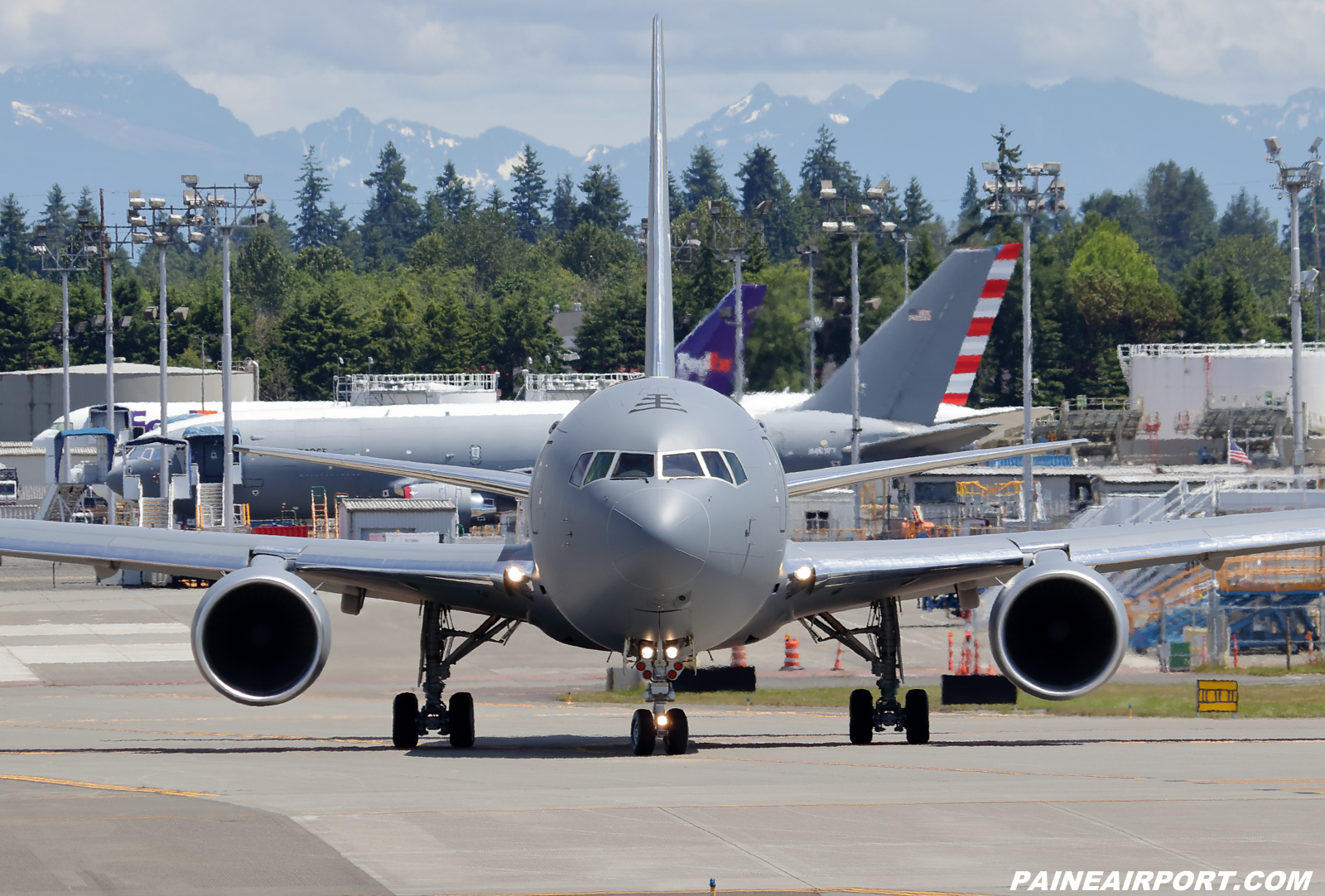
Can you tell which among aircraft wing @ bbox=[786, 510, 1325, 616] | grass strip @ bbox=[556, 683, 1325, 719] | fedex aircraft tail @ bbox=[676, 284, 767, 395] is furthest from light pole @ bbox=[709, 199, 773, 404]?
aircraft wing @ bbox=[786, 510, 1325, 616]

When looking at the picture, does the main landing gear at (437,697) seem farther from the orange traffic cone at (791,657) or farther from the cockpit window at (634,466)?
the orange traffic cone at (791,657)

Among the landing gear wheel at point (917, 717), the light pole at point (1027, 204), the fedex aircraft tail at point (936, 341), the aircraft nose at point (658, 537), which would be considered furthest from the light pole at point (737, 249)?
the aircraft nose at point (658, 537)

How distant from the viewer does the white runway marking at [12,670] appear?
37.0 meters

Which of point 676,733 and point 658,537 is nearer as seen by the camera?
point 658,537

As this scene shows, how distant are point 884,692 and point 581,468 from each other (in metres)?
6.78

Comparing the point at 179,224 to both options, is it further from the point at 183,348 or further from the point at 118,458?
the point at 183,348

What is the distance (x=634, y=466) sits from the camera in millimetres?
16797

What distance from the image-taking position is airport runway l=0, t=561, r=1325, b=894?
11.0m

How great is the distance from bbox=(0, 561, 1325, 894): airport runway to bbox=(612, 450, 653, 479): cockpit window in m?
2.97

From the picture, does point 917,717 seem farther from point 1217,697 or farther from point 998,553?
point 1217,697

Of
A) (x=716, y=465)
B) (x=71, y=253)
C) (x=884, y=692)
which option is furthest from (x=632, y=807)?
(x=71, y=253)

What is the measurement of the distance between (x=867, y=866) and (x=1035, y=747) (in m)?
10.4

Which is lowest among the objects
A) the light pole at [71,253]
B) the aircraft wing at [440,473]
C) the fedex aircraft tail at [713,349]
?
the aircraft wing at [440,473]

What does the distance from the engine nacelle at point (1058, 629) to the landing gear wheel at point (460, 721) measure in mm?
6747
